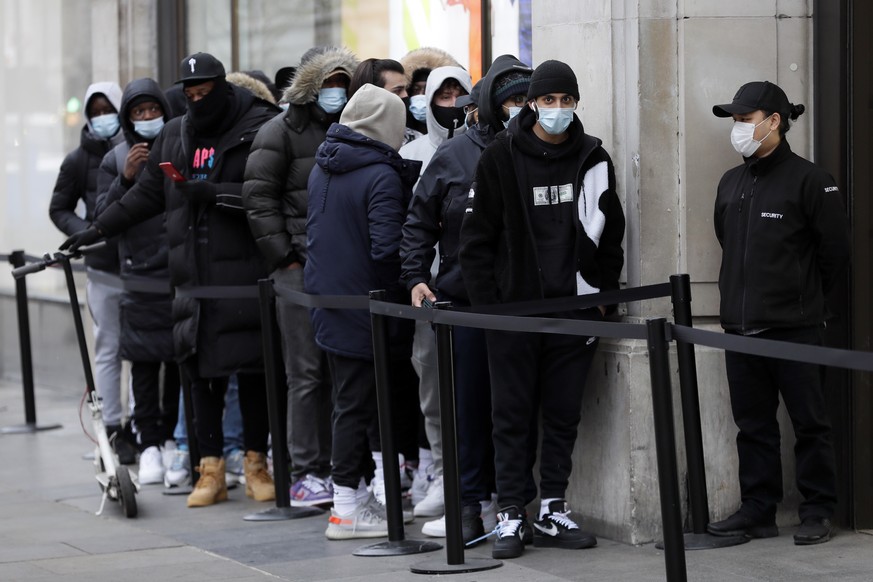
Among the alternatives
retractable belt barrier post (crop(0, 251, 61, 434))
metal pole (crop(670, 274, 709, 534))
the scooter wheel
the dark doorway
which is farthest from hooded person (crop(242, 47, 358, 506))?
retractable belt barrier post (crop(0, 251, 61, 434))

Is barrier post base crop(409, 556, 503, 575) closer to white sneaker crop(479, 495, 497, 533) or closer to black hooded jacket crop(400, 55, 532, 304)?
white sneaker crop(479, 495, 497, 533)

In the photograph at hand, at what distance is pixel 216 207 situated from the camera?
25.7 feet

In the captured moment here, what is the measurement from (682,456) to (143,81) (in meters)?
3.83

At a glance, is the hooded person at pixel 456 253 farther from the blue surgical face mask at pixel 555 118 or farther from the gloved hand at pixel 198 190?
the gloved hand at pixel 198 190

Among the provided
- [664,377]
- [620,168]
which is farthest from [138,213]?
[664,377]

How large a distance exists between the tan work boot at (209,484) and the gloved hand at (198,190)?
130 cm

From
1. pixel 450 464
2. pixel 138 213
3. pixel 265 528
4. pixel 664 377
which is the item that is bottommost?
pixel 265 528

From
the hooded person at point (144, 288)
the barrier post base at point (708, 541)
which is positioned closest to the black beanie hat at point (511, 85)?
the barrier post base at point (708, 541)

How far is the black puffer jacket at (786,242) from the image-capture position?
20.6 ft

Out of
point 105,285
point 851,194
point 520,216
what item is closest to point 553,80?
point 520,216

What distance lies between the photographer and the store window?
8.89 metres

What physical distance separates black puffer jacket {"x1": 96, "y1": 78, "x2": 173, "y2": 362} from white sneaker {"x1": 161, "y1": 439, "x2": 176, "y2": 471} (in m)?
0.47

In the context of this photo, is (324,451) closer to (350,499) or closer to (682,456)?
(350,499)

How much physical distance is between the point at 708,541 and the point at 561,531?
597 mm
